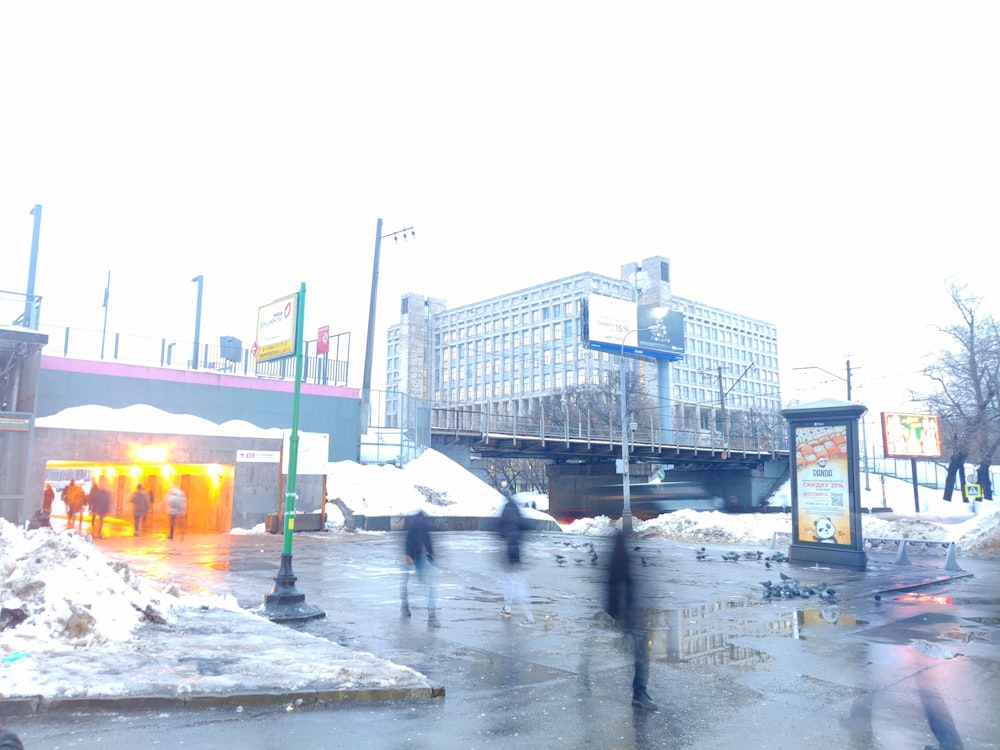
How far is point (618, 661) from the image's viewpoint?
29.4ft

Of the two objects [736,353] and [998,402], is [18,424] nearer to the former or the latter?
[998,402]

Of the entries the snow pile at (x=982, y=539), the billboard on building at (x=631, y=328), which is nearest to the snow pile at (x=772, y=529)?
the snow pile at (x=982, y=539)

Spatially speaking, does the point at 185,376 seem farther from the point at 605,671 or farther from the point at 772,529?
the point at 605,671

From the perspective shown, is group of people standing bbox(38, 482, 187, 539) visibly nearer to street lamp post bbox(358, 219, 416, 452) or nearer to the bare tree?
street lamp post bbox(358, 219, 416, 452)

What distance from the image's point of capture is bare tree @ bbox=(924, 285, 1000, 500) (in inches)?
1617

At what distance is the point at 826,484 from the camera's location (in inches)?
762

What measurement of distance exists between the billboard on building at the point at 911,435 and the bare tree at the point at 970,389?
6.81ft

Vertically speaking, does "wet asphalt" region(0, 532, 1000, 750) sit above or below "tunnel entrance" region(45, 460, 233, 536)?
below

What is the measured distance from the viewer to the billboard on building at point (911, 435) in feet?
129

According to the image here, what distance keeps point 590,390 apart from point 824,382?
72.0ft

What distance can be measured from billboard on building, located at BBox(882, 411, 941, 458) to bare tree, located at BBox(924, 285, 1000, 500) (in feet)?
6.81

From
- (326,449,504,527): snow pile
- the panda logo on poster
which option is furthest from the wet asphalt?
(326,449,504,527): snow pile

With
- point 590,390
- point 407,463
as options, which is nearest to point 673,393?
point 590,390

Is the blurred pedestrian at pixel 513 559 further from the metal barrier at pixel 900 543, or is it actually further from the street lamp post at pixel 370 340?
the street lamp post at pixel 370 340
